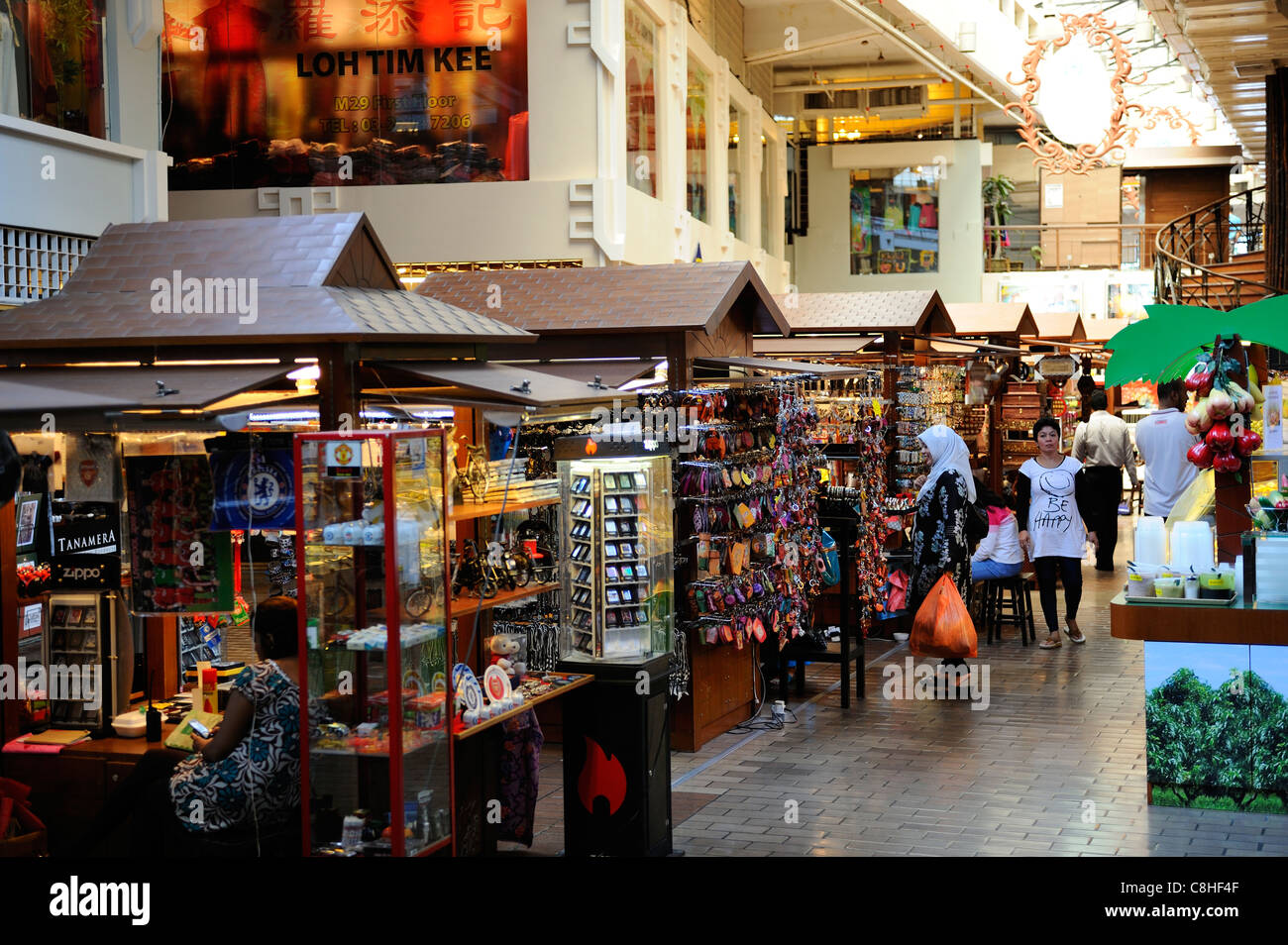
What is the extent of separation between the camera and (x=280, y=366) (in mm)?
5668

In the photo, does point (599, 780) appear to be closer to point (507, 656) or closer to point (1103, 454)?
point (507, 656)

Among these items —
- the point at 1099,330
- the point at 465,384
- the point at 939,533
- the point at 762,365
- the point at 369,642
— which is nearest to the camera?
the point at 369,642

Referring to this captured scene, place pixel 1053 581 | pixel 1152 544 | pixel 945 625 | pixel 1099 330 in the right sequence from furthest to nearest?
pixel 1099 330
pixel 1053 581
pixel 945 625
pixel 1152 544

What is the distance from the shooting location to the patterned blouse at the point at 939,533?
35.1 ft

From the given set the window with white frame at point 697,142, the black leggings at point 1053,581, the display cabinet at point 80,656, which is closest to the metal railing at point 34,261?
the display cabinet at point 80,656

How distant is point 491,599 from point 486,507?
44 cm

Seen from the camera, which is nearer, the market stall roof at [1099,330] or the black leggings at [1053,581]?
the black leggings at [1053,581]

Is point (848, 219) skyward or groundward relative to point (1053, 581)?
skyward

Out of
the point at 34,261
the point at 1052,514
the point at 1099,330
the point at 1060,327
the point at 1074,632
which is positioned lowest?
the point at 1074,632

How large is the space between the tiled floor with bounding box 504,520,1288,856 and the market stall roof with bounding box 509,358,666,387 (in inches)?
96.1

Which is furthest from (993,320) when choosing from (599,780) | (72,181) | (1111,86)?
(599,780)

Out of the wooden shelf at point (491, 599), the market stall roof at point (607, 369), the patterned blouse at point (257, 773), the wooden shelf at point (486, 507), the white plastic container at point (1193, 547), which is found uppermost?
the market stall roof at point (607, 369)

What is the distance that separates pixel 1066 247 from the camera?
1232 inches

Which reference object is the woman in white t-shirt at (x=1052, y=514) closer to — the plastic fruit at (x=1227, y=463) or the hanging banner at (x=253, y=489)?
the plastic fruit at (x=1227, y=463)
